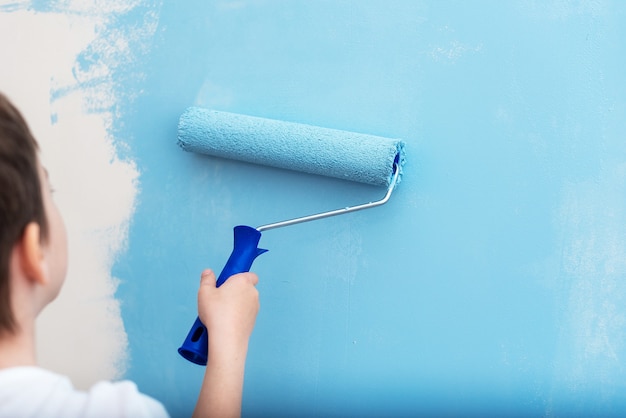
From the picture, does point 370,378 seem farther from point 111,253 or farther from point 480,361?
point 111,253

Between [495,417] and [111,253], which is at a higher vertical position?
[111,253]

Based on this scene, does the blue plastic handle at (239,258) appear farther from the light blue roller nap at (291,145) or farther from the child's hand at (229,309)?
the light blue roller nap at (291,145)

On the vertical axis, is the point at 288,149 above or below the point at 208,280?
above

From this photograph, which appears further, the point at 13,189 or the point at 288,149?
the point at 288,149

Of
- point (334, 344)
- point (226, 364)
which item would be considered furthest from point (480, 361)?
point (226, 364)

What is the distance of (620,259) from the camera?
941 millimetres

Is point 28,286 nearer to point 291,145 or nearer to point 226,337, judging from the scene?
point 226,337

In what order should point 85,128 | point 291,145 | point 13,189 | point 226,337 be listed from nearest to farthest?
point 13,189 → point 226,337 → point 291,145 → point 85,128

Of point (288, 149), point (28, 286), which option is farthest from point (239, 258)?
point (28, 286)

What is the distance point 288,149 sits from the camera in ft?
3.20

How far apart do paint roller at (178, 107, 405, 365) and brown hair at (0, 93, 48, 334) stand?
0.29 metres

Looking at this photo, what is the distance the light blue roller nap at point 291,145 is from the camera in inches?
37.3

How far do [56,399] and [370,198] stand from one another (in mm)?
509

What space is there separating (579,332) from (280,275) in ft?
1.34
